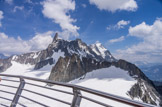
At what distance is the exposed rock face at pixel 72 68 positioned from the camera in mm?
96325

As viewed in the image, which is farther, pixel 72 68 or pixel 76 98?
pixel 72 68

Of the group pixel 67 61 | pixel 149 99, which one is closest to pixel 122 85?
pixel 149 99

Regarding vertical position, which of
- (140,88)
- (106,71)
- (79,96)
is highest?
(106,71)

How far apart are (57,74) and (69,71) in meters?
8.53

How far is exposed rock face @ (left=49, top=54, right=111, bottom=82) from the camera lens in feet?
316

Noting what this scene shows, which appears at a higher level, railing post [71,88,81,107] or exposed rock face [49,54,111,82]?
exposed rock face [49,54,111,82]

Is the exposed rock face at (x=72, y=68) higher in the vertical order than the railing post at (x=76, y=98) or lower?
higher

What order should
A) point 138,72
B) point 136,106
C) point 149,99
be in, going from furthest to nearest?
point 138,72, point 149,99, point 136,106

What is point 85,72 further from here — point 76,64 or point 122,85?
point 122,85

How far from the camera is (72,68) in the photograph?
319 feet

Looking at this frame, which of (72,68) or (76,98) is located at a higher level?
(72,68)

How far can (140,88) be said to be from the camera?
5631 centimetres

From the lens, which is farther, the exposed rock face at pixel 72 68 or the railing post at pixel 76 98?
the exposed rock face at pixel 72 68

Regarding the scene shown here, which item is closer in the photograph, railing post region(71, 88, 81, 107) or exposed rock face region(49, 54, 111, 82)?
railing post region(71, 88, 81, 107)
